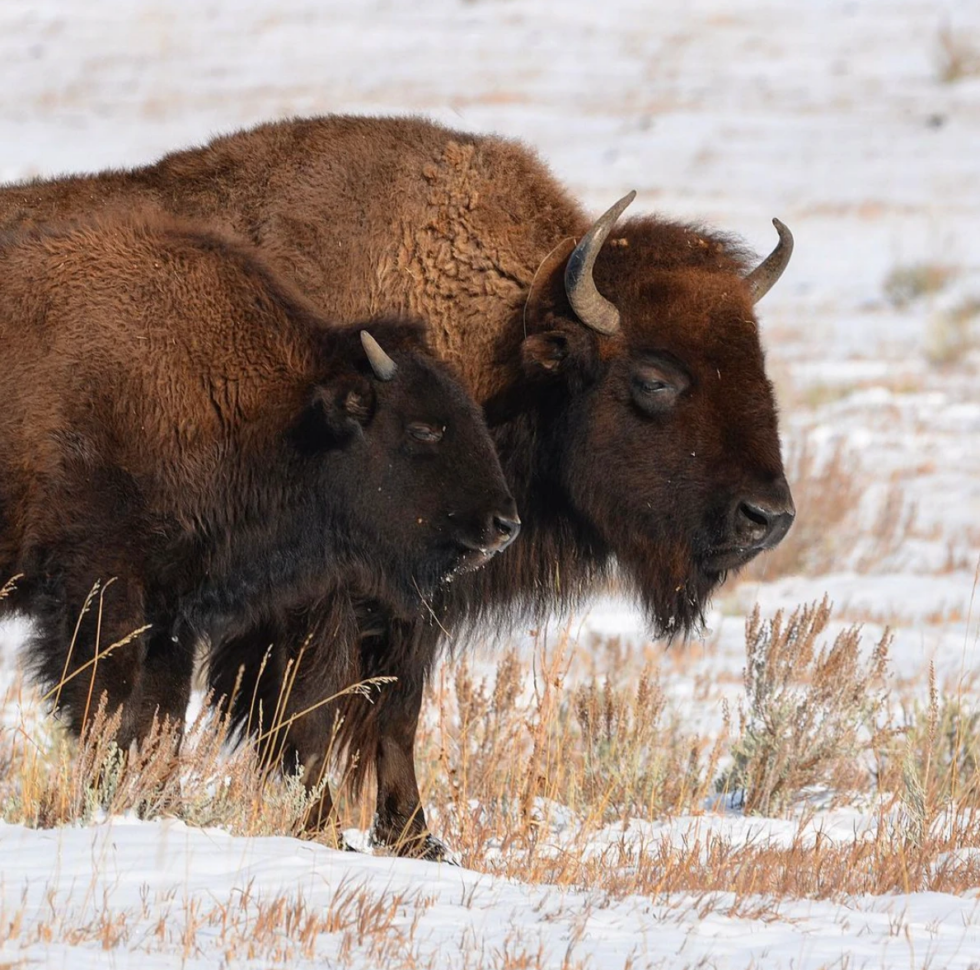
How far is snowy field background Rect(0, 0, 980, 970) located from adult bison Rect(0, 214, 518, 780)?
2.10ft

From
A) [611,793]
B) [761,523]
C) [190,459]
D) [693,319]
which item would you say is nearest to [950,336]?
[693,319]

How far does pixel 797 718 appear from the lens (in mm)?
6781

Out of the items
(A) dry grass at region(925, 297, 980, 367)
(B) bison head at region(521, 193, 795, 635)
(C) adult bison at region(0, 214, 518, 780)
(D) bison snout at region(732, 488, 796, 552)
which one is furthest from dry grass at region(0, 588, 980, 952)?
(A) dry grass at region(925, 297, 980, 367)

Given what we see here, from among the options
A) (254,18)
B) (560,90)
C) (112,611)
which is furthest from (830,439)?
(254,18)

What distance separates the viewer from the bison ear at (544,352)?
622 cm

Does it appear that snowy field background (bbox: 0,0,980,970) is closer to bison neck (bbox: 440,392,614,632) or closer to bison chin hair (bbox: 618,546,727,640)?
bison chin hair (bbox: 618,546,727,640)

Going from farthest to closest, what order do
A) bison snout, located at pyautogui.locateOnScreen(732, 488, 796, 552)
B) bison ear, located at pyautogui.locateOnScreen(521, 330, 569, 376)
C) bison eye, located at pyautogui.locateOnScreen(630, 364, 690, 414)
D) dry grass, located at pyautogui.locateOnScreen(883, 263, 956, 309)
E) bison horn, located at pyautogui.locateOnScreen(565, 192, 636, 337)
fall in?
dry grass, located at pyautogui.locateOnScreen(883, 263, 956, 309) → bison ear, located at pyautogui.locateOnScreen(521, 330, 569, 376) → bison eye, located at pyautogui.locateOnScreen(630, 364, 690, 414) → bison horn, located at pyautogui.locateOnScreen(565, 192, 636, 337) → bison snout, located at pyautogui.locateOnScreen(732, 488, 796, 552)

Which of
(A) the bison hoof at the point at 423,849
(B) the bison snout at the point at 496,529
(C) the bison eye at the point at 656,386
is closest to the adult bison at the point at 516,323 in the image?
(C) the bison eye at the point at 656,386

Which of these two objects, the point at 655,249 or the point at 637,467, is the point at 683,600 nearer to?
the point at 637,467

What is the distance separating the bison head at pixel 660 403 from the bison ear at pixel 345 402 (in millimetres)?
780

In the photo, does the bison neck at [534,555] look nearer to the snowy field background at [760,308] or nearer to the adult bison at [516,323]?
the adult bison at [516,323]

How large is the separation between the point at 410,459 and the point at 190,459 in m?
0.71

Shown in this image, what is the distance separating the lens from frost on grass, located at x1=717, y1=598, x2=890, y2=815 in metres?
6.68

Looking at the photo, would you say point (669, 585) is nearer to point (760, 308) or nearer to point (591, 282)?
point (591, 282)
